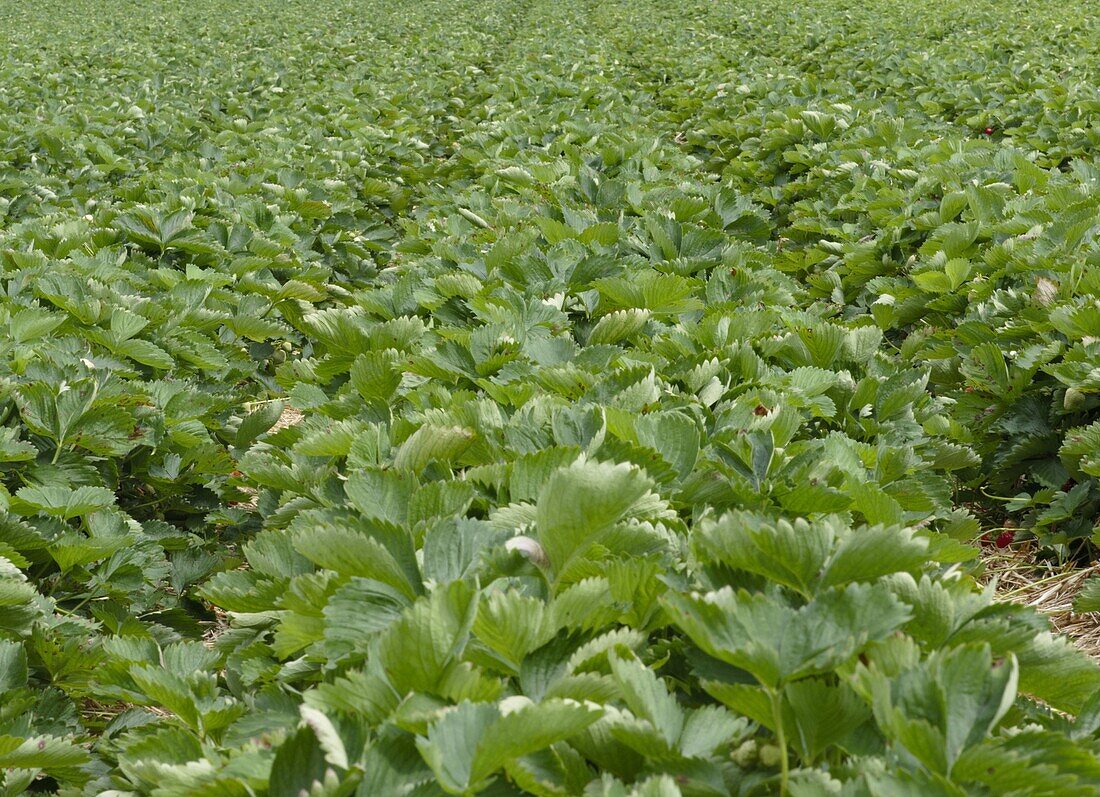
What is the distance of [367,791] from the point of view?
791 millimetres

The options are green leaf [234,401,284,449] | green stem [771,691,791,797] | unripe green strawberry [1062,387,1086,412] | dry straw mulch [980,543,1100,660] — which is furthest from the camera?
green leaf [234,401,284,449]

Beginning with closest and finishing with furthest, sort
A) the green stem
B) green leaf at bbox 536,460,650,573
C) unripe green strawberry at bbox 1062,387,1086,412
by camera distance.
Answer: the green stem
green leaf at bbox 536,460,650,573
unripe green strawberry at bbox 1062,387,1086,412

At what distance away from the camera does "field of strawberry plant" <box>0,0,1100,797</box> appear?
2.77ft

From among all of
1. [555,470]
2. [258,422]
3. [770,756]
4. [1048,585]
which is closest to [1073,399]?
[1048,585]

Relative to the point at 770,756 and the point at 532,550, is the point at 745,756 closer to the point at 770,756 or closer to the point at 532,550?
the point at 770,756

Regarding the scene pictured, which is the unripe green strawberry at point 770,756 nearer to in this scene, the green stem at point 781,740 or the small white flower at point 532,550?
the green stem at point 781,740

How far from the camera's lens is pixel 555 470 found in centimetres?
116

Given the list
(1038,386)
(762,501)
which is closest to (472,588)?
(762,501)

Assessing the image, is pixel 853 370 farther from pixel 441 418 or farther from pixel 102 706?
pixel 102 706

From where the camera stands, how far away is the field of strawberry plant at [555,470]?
0.84 meters

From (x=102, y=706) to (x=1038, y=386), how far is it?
2.71 metres

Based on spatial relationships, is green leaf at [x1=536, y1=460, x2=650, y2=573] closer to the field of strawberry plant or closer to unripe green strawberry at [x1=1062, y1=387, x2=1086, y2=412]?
the field of strawberry plant

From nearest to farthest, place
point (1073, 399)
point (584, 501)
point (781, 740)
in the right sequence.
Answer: point (781, 740)
point (584, 501)
point (1073, 399)

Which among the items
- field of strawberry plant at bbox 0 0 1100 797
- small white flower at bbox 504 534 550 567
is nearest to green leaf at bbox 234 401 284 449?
field of strawberry plant at bbox 0 0 1100 797
